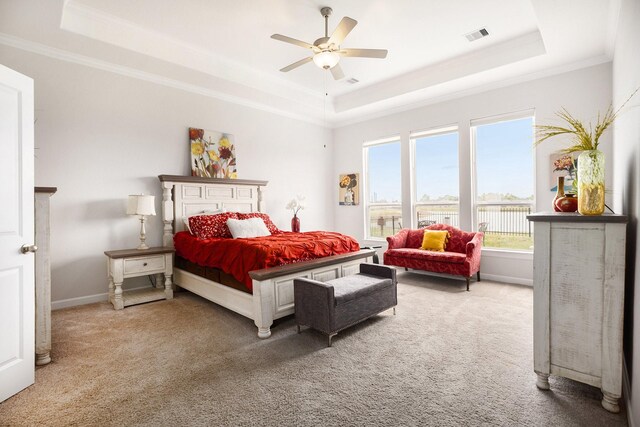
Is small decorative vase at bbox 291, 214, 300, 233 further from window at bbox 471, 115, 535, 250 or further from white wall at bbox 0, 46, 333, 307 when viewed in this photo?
window at bbox 471, 115, 535, 250

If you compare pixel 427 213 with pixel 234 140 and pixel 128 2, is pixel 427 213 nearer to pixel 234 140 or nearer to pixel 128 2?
pixel 234 140

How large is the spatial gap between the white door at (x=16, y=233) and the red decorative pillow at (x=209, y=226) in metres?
2.12

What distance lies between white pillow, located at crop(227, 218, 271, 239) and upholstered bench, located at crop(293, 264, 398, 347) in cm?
160

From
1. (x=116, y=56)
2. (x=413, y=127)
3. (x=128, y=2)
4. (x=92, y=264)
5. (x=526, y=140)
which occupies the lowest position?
(x=92, y=264)

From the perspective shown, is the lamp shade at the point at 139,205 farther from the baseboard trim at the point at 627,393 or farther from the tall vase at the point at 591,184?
the baseboard trim at the point at 627,393

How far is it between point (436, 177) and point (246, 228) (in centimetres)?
344

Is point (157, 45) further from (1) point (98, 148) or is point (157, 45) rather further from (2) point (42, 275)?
(2) point (42, 275)

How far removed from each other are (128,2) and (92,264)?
3.04 metres

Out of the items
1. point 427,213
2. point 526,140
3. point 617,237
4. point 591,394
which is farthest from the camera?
point 427,213

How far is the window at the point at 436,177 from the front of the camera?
5.41 m

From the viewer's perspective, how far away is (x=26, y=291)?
209 cm

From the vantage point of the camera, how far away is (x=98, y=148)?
4.00m

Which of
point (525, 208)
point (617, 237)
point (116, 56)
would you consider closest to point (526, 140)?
point (525, 208)

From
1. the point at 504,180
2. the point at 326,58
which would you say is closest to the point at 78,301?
the point at 326,58
